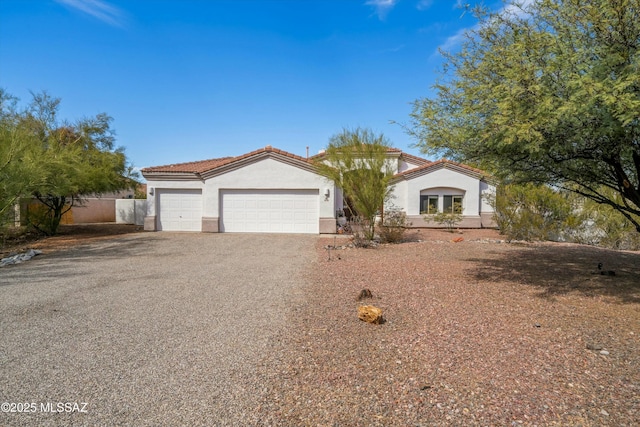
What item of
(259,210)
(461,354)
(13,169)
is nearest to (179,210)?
(259,210)

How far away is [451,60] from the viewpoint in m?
7.63

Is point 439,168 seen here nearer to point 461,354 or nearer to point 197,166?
point 197,166

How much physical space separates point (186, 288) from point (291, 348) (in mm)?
4193

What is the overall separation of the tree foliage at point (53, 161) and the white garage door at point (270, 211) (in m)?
7.13

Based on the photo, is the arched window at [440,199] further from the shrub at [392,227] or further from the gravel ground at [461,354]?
the gravel ground at [461,354]

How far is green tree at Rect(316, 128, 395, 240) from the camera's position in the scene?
1477cm

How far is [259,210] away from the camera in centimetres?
1966

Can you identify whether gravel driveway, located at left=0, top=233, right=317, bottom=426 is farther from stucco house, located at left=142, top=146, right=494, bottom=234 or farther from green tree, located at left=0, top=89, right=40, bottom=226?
stucco house, located at left=142, top=146, right=494, bottom=234

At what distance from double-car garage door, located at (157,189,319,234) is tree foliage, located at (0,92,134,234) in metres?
4.74

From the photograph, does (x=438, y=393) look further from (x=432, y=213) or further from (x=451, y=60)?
(x=432, y=213)

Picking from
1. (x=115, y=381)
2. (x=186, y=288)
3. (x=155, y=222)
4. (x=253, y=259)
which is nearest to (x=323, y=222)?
(x=253, y=259)

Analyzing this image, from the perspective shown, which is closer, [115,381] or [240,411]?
[240,411]

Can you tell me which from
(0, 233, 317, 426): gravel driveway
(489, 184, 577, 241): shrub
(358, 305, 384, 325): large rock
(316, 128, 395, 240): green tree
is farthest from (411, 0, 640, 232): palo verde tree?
(489, 184, 577, 241): shrub

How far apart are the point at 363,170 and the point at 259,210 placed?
7.22m
